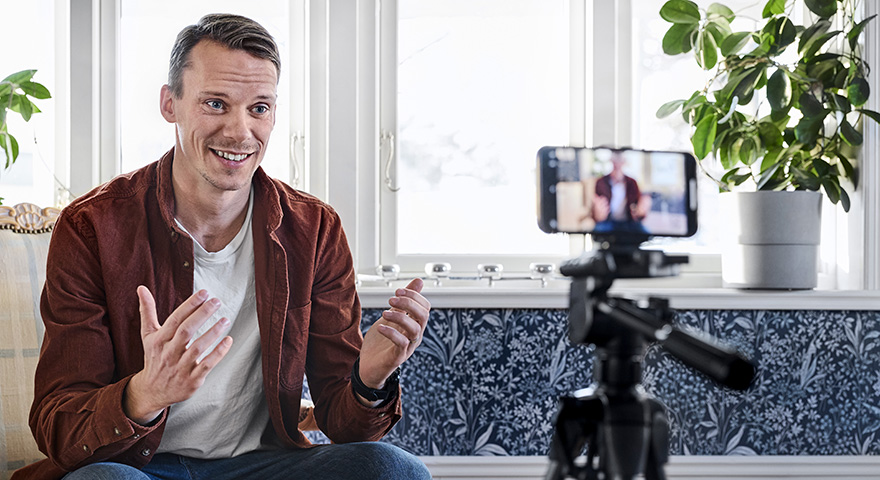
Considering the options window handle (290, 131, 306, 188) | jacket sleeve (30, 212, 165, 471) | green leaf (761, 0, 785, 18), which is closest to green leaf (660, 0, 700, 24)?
green leaf (761, 0, 785, 18)

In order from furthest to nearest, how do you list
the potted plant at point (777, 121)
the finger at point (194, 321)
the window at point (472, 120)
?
the window at point (472, 120), the potted plant at point (777, 121), the finger at point (194, 321)

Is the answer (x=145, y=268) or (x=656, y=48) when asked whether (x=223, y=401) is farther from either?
(x=656, y=48)

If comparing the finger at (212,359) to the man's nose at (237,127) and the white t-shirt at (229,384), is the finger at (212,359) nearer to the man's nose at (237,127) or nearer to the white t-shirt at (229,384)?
the white t-shirt at (229,384)

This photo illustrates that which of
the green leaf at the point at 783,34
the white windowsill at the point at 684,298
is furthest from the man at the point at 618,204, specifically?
the green leaf at the point at 783,34

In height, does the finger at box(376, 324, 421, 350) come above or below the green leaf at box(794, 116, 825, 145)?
below

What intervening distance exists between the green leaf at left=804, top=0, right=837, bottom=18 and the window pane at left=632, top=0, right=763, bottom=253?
0.25m

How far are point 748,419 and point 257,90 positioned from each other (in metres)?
1.35

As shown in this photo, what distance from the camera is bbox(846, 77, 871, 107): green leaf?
6.07 feet

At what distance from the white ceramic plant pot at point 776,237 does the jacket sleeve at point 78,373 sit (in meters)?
1.39

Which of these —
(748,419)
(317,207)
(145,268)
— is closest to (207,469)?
(145,268)

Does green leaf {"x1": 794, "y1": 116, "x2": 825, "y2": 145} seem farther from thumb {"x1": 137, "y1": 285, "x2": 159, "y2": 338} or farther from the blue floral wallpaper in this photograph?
thumb {"x1": 137, "y1": 285, "x2": 159, "y2": 338}

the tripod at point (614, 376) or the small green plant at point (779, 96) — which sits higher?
the small green plant at point (779, 96)

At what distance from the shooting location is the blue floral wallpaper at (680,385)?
182cm

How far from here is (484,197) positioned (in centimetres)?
210
